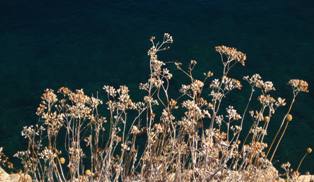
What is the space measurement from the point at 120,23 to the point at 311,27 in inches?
241

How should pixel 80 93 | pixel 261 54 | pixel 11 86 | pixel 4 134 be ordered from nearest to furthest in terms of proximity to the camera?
pixel 80 93, pixel 4 134, pixel 11 86, pixel 261 54

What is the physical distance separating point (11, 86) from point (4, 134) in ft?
7.67

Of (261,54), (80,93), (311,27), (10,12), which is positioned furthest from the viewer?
(10,12)

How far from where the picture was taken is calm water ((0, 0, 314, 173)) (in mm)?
13789

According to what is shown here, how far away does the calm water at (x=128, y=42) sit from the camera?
13.8 m

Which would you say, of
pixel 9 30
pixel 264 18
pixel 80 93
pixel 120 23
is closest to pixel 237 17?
pixel 264 18

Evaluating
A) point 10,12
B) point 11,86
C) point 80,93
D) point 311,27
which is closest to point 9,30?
point 10,12

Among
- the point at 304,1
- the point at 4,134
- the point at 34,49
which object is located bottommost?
the point at 4,134

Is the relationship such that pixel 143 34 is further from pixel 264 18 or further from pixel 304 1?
pixel 304 1

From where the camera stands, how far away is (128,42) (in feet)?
53.1

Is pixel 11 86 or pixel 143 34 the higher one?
pixel 143 34

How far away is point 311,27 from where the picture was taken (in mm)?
16953

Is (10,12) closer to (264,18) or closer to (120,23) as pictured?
(120,23)

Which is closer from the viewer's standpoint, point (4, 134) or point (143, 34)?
point (4, 134)
